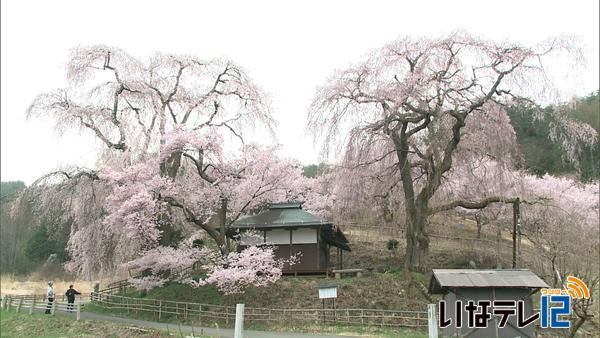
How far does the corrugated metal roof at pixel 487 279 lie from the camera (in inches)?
491

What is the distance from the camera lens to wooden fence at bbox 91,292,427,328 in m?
16.6

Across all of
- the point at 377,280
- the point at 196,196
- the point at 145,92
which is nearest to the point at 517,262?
the point at 377,280

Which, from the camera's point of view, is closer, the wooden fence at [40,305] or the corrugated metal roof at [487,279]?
the corrugated metal roof at [487,279]

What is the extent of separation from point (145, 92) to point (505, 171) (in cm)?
1519

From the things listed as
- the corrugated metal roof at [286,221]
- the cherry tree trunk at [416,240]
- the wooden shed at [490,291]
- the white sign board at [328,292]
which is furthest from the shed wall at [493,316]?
the corrugated metal roof at [286,221]

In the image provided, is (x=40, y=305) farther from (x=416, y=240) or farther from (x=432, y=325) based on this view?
(x=432, y=325)

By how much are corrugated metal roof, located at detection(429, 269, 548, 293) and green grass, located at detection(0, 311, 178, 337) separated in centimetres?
812

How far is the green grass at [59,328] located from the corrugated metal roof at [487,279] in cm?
812

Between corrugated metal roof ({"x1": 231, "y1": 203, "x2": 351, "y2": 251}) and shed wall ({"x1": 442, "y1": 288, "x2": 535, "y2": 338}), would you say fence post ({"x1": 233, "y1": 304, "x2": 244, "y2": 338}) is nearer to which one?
shed wall ({"x1": 442, "y1": 288, "x2": 535, "y2": 338})

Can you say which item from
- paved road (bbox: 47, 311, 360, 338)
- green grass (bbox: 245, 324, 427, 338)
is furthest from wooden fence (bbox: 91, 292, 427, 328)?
paved road (bbox: 47, 311, 360, 338)

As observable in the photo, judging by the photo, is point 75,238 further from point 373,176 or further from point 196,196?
point 373,176

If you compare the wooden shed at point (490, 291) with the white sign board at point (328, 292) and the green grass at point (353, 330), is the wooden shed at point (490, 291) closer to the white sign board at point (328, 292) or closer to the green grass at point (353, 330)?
the green grass at point (353, 330)

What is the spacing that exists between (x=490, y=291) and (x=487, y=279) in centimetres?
30

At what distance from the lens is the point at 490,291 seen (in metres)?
12.9
